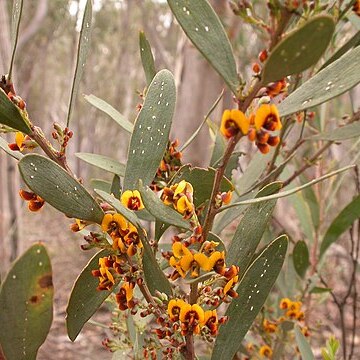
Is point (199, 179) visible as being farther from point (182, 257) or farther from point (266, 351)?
point (266, 351)

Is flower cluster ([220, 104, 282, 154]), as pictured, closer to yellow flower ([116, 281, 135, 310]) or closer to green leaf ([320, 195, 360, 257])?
yellow flower ([116, 281, 135, 310])

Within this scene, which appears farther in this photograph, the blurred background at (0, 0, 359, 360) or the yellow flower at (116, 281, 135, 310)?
the blurred background at (0, 0, 359, 360)

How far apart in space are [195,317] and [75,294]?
0.10 metres

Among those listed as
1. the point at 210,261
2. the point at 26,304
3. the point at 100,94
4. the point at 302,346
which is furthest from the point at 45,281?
the point at 100,94

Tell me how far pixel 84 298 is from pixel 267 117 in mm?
225

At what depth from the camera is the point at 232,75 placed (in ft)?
1.38

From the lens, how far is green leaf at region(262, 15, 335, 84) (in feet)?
1.11

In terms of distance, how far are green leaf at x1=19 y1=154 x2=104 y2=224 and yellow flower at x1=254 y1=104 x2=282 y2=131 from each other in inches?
5.6

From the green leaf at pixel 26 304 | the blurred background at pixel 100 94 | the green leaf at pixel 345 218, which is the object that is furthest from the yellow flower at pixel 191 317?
the green leaf at pixel 345 218

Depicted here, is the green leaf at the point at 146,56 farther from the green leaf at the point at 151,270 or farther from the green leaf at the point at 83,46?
the green leaf at the point at 151,270

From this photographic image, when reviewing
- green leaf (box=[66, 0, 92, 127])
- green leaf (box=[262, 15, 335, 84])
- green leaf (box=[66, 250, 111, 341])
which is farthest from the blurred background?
green leaf (box=[262, 15, 335, 84])

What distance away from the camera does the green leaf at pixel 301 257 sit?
869 mm

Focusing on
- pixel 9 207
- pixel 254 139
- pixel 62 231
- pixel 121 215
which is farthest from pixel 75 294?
pixel 62 231

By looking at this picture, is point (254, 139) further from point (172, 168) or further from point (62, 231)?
point (62, 231)
